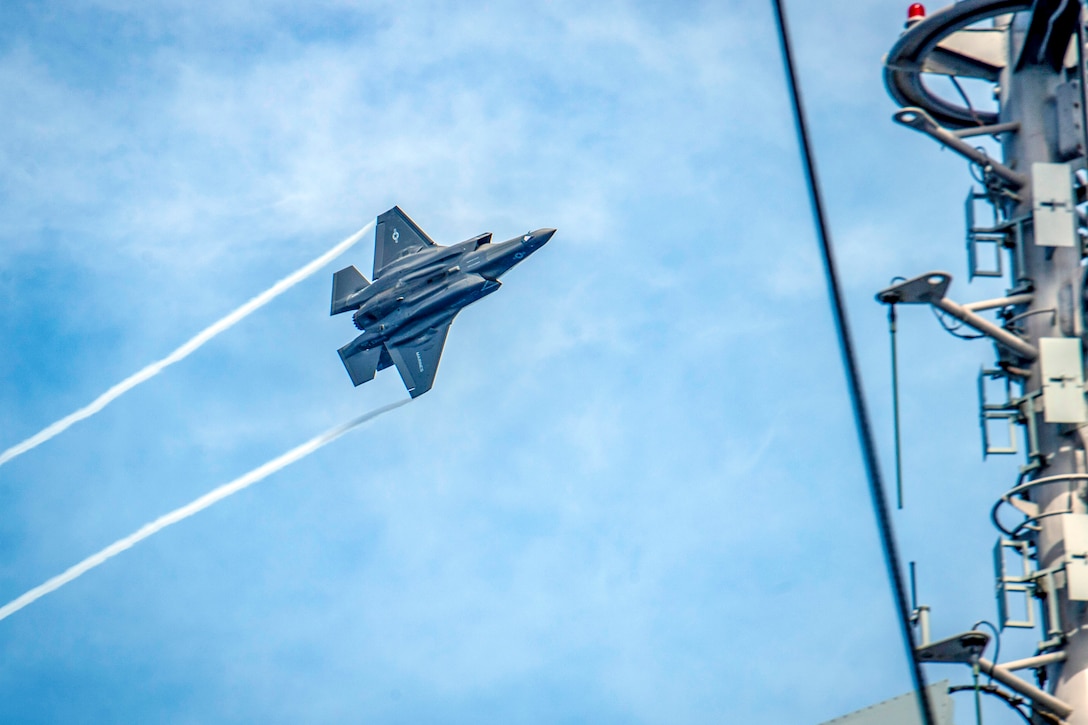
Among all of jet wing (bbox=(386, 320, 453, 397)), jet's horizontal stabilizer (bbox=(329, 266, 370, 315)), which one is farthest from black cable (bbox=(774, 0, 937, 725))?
jet's horizontal stabilizer (bbox=(329, 266, 370, 315))

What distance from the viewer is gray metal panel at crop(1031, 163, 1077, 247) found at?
30.8 metres

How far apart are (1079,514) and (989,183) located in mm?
Answer: 8868

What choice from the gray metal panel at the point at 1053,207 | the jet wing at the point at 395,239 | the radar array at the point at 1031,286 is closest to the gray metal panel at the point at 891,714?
the radar array at the point at 1031,286

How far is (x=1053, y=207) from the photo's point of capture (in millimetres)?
30938

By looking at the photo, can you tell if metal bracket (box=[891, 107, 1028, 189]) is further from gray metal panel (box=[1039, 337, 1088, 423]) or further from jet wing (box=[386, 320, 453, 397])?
jet wing (box=[386, 320, 453, 397])

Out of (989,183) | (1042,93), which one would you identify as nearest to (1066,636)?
(989,183)

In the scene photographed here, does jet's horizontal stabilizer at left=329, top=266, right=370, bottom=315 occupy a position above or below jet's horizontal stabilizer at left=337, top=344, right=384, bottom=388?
above

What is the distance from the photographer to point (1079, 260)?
31828mm

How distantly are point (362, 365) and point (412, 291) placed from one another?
Result: 5.53 meters

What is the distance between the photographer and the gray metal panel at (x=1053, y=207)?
30.8 meters

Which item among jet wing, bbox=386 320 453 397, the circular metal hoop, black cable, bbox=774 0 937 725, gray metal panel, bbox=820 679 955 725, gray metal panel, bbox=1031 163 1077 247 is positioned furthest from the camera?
jet wing, bbox=386 320 453 397

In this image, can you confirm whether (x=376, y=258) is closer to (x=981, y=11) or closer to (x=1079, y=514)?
(x=981, y=11)

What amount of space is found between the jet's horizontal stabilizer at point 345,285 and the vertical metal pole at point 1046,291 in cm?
3655

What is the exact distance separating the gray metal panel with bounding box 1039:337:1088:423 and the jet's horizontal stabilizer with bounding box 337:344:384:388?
39070 millimetres
